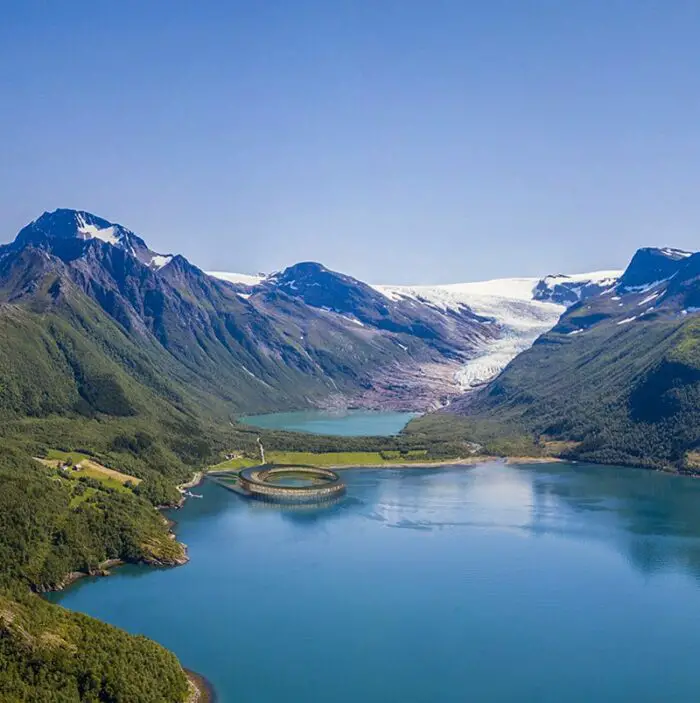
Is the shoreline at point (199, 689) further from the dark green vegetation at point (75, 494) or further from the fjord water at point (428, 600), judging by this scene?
the dark green vegetation at point (75, 494)

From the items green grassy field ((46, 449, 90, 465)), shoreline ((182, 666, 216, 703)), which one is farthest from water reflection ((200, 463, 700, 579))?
shoreline ((182, 666, 216, 703))

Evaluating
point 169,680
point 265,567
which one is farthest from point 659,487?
point 169,680

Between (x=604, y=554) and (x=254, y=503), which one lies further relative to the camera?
(x=254, y=503)

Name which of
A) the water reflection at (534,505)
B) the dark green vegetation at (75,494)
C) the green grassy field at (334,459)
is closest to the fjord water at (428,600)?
the water reflection at (534,505)

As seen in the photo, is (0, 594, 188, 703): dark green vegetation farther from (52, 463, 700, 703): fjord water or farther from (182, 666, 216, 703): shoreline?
(52, 463, 700, 703): fjord water

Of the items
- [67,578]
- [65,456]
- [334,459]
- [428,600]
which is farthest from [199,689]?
[334,459]

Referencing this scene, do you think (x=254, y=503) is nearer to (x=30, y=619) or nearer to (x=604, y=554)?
(x=604, y=554)

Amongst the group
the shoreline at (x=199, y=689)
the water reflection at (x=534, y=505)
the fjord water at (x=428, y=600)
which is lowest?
the shoreline at (x=199, y=689)

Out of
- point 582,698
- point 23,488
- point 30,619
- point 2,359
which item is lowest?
point 582,698

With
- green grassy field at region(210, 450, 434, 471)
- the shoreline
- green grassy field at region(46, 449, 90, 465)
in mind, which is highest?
green grassy field at region(46, 449, 90, 465)
